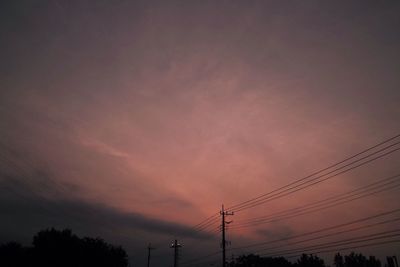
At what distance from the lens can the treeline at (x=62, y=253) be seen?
87.1 metres

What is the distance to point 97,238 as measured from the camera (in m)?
104

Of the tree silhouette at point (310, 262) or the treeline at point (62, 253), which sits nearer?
the treeline at point (62, 253)

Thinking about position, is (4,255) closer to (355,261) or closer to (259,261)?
(259,261)

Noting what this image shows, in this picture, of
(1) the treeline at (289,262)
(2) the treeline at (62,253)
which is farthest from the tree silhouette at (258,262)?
(2) the treeline at (62,253)

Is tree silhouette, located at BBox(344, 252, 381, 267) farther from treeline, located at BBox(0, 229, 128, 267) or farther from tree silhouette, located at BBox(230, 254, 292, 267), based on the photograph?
treeline, located at BBox(0, 229, 128, 267)

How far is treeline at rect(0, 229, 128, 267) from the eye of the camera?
87062 millimetres

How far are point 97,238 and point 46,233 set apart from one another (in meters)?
16.2

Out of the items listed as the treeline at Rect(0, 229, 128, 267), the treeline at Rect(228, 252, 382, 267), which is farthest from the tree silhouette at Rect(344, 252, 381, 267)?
the treeline at Rect(0, 229, 128, 267)

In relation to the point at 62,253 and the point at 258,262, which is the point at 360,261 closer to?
the point at 258,262

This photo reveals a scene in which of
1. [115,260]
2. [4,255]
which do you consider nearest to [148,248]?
[115,260]

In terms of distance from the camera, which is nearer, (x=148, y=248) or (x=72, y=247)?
(x=72, y=247)

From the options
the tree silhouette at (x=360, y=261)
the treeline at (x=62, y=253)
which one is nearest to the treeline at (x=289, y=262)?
the tree silhouette at (x=360, y=261)

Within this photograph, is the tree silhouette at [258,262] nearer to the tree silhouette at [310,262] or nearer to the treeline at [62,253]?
the tree silhouette at [310,262]

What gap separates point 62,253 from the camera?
8825 cm
